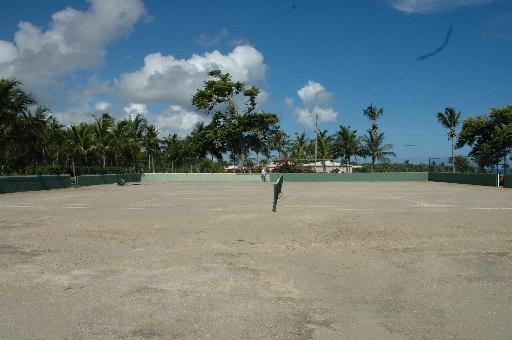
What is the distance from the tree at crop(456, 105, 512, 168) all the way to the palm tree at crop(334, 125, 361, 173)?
40.4ft

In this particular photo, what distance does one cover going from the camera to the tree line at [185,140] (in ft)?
86.4

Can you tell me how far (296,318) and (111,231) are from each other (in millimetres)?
6953

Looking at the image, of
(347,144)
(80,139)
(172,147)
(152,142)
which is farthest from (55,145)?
(347,144)

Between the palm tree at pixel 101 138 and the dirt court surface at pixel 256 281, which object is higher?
the palm tree at pixel 101 138

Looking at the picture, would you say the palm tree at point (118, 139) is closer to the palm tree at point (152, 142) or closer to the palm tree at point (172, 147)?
Answer: the palm tree at point (152, 142)

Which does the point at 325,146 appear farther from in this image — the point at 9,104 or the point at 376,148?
the point at 9,104

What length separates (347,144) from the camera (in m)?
56.5

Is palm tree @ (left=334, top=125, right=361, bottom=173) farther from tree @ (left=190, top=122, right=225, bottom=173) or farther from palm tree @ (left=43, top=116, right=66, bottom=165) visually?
palm tree @ (left=43, top=116, right=66, bottom=165)

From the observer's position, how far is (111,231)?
10.4 m

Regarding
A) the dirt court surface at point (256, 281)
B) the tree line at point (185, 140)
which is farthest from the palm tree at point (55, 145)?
the dirt court surface at point (256, 281)

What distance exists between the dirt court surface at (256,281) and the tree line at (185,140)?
17.3 m

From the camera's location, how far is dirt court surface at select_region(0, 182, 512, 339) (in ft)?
14.3

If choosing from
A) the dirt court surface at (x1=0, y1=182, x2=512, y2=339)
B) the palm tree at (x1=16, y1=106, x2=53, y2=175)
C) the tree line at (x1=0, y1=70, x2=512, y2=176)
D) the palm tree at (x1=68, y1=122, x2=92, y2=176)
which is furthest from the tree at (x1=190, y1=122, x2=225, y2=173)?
the dirt court surface at (x1=0, y1=182, x2=512, y2=339)

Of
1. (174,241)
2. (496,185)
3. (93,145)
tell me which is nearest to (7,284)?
(174,241)
